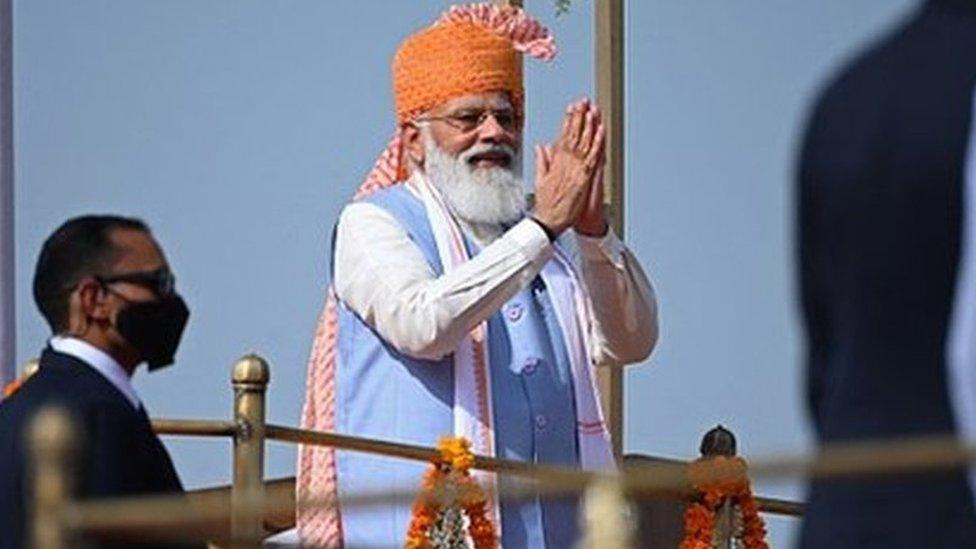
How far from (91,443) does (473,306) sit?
1783 millimetres

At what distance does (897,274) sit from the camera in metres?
3.91

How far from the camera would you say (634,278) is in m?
7.01

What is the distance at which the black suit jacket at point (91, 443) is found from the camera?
502 centimetres

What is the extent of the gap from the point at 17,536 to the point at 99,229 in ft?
1.94

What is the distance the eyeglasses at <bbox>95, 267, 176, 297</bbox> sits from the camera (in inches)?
208

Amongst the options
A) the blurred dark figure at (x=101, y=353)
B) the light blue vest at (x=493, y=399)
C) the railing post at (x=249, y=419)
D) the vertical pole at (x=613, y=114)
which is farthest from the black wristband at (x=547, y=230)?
the vertical pole at (x=613, y=114)

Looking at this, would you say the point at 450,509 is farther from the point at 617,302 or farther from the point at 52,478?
the point at 52,478

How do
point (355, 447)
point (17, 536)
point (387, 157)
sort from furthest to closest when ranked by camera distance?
point (387, 157) → point (355, 447) → point (17, 536)

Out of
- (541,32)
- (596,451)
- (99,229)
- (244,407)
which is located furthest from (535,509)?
(99,229)

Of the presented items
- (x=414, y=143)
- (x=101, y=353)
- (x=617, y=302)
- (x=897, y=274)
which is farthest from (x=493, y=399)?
(x=897, y=274)

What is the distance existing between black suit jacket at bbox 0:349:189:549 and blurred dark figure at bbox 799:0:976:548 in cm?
142

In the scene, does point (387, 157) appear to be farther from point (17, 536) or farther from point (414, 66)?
point (17, 536)

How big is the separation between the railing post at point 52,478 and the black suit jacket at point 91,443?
4.79ft

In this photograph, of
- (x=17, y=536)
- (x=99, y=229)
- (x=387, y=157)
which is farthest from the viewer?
(x=387, y=157)
